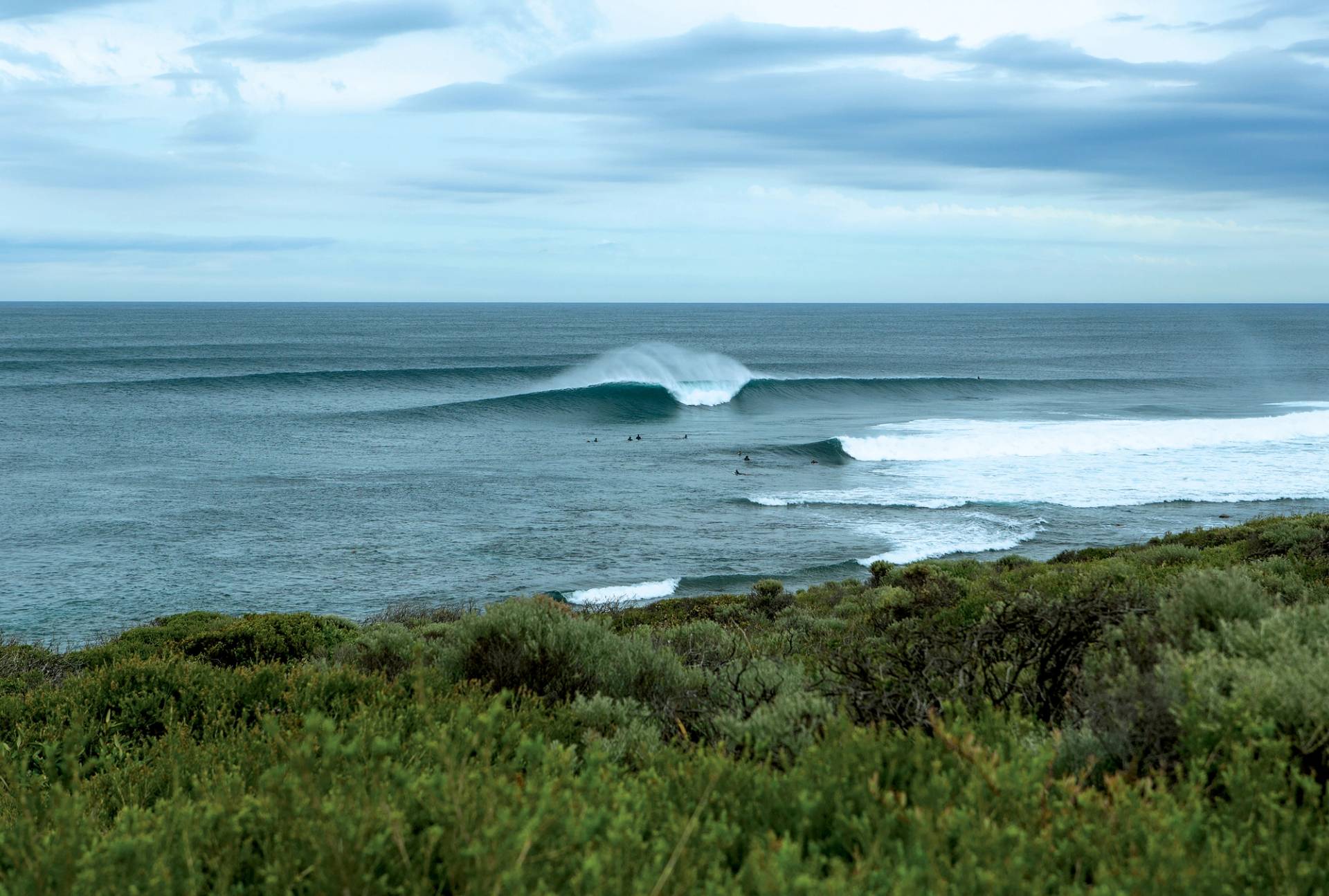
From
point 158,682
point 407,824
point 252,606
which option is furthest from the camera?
point 252,606

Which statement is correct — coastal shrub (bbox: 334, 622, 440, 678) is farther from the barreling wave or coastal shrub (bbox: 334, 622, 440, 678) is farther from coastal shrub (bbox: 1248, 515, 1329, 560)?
the barreling wave

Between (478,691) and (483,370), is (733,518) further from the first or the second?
(483,370)

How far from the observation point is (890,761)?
332 centimetres

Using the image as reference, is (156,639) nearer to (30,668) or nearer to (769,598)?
(30,668)

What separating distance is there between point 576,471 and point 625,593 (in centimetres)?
1449

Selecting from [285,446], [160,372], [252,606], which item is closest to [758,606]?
[252,606]

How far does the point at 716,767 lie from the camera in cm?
324

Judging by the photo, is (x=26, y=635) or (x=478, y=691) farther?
(x=26, y=635)

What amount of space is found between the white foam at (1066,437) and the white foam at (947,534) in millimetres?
10551

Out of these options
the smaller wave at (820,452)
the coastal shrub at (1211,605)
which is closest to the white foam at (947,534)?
the smaller wave at (820,452)

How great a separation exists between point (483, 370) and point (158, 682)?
6120cm

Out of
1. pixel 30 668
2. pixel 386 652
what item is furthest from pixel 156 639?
pixel 386 652

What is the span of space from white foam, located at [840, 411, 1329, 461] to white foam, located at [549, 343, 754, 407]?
13.2 metres

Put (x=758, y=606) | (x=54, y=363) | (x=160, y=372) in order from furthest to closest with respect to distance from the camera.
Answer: (x=54, y=363), (x=160, y=372), (x=758, y=606)
